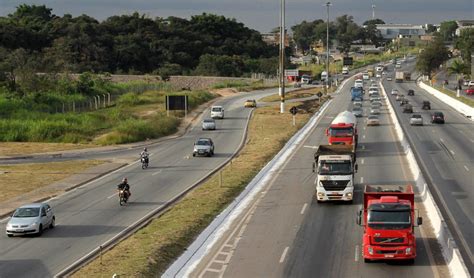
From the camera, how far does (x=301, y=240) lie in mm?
29172

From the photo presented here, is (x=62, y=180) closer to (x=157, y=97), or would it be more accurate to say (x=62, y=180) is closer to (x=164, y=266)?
(x=164, y=266)

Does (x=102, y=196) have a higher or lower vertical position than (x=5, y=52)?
lower

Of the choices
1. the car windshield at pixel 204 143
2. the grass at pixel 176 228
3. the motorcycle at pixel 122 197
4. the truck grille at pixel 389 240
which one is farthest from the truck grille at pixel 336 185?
the car windshield at pixel 204 143

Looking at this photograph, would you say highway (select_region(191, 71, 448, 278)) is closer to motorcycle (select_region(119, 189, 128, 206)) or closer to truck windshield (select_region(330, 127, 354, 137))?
motorcycle (select_region(119, 189, 128, 206))

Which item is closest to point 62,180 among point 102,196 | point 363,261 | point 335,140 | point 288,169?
point 102,196

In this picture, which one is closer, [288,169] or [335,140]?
[288,169]

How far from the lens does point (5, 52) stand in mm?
154000

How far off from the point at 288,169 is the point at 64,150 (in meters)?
24.6

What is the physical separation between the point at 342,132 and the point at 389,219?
96.7 feet

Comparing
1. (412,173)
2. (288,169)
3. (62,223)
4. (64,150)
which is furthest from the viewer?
(64,150)

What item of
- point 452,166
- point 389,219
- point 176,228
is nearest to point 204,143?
point 452,166

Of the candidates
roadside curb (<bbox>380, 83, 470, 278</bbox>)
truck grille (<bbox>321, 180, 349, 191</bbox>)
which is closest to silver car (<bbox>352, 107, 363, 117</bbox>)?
roadside curb (<bbox>380, 83, 470, 278</bbox>)

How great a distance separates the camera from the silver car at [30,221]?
1250 inches

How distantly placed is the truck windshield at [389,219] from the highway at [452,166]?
2.37 metres
